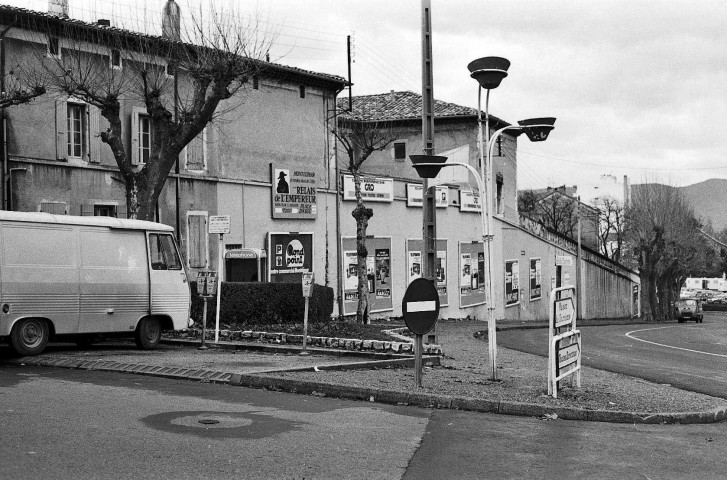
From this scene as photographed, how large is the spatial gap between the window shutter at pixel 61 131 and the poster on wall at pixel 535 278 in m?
31.8

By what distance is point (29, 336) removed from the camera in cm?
1521

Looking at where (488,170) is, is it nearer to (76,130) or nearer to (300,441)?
(300,441)

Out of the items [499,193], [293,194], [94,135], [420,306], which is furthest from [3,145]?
[499,193]

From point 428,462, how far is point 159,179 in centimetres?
1623

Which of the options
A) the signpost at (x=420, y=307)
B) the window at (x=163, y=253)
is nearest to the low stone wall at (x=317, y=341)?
the window at (x=163, y=253)

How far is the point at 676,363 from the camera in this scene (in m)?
21.4

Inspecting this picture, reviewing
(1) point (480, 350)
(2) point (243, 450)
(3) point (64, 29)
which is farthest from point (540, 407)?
(3) point (64, 29)

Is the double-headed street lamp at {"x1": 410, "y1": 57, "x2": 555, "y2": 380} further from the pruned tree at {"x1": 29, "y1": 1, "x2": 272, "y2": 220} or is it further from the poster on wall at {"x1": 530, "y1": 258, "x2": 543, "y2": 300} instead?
the poster on wall at {"x1": 530, "y1": 258, "x2": 543, "y2": 300}

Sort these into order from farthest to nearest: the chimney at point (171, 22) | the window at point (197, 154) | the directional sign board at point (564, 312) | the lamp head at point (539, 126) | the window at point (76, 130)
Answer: the window at point (197, 154) → the chimney at point (171, 22) → the window at point (76, 130) → the lamp head at point (539, 126) → the directional sign board at point (564, 312)

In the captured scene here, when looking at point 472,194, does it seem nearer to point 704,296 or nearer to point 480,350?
point 480,350

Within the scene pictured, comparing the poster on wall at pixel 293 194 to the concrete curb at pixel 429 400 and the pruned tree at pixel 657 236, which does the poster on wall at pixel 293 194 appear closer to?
the concrete curb at pixel 429 400

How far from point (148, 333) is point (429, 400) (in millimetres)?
8411

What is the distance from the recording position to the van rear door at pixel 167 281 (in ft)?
58.3

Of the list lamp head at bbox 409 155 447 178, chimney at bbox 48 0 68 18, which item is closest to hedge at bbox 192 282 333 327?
lamp head at bbox 409 155 447 178
